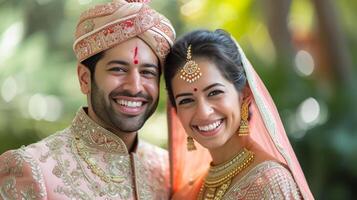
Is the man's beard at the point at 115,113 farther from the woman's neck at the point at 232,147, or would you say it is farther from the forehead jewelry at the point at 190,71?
the woman's neck at the point at 232,147

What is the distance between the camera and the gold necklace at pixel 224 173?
2.84m

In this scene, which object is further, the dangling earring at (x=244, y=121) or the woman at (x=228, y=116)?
the dangling earring at (x=244, y=121)

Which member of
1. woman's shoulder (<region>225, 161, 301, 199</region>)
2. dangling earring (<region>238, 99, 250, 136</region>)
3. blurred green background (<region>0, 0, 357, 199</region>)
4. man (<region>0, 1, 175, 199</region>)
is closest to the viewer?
woman's shoulder (<region>225, 161, 301, 199</region>)

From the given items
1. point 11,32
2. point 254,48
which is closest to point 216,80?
point 254,48

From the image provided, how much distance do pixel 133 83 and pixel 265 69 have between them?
270cm

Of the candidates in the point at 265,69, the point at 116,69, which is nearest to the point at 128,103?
the point at 116,69

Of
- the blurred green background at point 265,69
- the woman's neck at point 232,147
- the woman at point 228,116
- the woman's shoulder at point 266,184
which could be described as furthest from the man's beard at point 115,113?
the blurred green background at point 265,69

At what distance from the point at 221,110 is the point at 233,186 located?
0.91 feet

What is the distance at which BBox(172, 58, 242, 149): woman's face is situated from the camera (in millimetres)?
2791

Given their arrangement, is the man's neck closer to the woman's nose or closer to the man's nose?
the man's nose

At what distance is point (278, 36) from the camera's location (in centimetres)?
526

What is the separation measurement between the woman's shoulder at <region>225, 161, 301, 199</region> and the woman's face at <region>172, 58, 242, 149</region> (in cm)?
18

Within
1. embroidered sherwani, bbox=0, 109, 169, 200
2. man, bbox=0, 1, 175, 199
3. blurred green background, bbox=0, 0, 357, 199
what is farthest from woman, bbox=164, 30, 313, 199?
blurred green background, bbox=0, 0, 357, 199

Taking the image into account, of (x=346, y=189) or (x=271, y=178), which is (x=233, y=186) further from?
(x=346, y=189)
